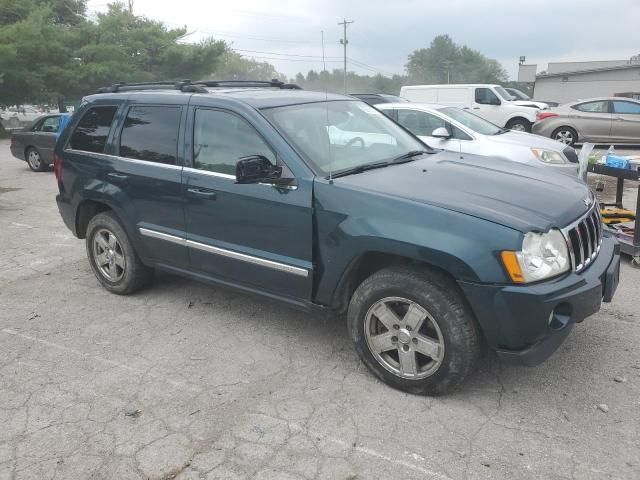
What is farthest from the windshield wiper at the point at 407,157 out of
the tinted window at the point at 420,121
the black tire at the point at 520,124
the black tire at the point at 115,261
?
the black tire at the point at 520,124

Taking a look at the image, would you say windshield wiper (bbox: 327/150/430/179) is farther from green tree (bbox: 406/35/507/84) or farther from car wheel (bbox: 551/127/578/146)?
green tree (bbox: 406/35/507/84)

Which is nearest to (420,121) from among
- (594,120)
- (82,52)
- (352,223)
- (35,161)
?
(352,223)

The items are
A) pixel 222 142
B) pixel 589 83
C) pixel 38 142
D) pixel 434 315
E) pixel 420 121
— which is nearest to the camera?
pixel 434 315

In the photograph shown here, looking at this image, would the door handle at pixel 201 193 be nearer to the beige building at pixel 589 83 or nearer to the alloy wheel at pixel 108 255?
the alloy wheel at pixel 108 255

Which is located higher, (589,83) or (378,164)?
(589,83)

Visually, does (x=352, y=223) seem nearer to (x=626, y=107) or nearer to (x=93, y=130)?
(x=93, y=130)

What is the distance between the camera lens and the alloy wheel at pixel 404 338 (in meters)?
3.15

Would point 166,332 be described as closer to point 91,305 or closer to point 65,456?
point 91,305

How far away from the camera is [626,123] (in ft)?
49.7

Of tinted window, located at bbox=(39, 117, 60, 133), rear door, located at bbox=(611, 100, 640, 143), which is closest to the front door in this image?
tinted window, located at bbox=(39, 117, 60, 133)

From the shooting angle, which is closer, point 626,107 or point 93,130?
point 93,130

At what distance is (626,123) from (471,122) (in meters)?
8.60

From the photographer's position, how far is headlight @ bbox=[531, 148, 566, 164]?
8.15m

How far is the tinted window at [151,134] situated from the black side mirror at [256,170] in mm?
947
